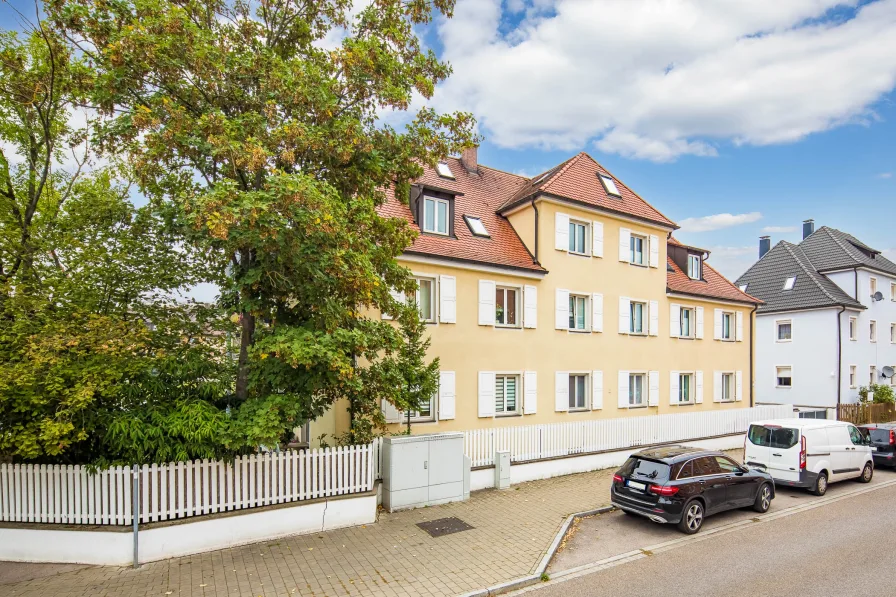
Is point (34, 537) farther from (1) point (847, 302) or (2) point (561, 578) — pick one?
(1) point (847, 302)

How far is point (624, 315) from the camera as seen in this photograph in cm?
1847

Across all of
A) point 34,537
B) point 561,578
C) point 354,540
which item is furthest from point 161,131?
point 561,578

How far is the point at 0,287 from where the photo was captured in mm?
7914

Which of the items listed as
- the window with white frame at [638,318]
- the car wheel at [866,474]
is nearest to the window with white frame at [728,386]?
the window with white frame at [638,318]

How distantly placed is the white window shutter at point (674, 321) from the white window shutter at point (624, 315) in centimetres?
263

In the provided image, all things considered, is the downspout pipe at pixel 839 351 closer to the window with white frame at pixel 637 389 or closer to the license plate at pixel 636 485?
the window with white frame at pixel 637 389

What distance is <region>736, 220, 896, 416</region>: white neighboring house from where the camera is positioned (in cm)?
2647

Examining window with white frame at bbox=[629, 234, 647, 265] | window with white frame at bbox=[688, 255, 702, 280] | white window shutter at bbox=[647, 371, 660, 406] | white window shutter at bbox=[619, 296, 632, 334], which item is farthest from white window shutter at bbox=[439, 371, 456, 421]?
window with white frame at bbox=[688, 255, 702, 280]

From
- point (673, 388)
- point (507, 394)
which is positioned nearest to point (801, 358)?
point (673, 388)

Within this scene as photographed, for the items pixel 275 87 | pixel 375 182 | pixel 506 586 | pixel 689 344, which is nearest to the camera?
pixel 506 586

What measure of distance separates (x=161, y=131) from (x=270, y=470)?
6142 millimetres

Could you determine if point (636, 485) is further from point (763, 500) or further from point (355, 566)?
point (355, 566)

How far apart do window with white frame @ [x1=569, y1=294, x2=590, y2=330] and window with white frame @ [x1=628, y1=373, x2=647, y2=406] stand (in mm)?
3110

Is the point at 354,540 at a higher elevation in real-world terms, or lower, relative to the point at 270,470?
lower
